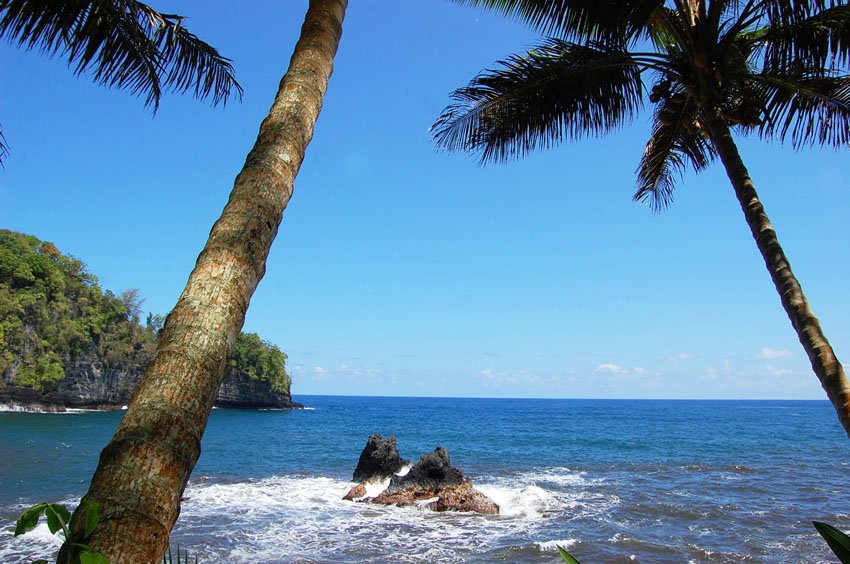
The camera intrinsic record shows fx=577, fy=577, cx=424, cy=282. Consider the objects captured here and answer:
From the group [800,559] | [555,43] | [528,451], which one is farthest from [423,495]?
[528,451]

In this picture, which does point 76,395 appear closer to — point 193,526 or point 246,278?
point 193,526

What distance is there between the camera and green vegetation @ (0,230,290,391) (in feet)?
185

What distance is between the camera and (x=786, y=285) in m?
4.80

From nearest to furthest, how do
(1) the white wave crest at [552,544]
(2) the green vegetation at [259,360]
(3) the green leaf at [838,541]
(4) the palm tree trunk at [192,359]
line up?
(3) the green leaf at [838,541] → (4) the palm tree trunk at [192,359] → (1) the white wave crest at [552,544] → (2) the green vegetation at [259,360]

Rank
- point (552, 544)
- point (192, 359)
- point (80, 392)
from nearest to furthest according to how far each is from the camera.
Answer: point (192, 359) < point (552, 544) < point (80, 392)

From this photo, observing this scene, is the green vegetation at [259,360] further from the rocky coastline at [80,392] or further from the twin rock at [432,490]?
the twin rock at [432,490]

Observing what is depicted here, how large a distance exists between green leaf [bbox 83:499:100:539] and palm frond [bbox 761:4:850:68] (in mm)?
6722

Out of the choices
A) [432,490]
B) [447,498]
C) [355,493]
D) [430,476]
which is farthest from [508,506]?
[355,493]

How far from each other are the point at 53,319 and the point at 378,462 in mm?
53051

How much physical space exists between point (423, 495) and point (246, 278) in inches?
669

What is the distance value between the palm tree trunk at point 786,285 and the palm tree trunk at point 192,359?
4047 millimetres

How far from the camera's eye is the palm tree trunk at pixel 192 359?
1698mm

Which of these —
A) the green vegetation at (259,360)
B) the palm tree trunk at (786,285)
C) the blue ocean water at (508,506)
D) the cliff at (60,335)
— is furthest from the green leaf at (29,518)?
the green vegetation at (259,360)

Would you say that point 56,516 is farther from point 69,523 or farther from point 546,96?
point 546,96
